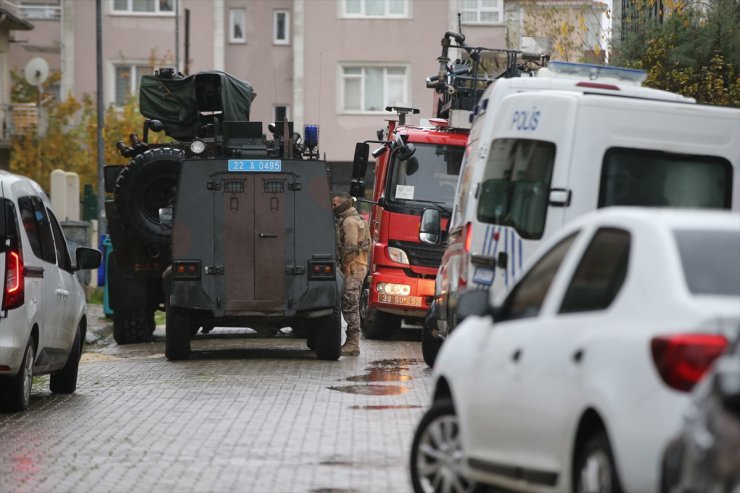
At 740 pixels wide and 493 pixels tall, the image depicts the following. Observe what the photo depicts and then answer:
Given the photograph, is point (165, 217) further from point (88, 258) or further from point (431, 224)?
point (88, 258)

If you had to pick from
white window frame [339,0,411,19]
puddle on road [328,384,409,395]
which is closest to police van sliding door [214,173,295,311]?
puddle on road [328,384,409,395]

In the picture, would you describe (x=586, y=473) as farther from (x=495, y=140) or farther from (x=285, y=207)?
(x=285, y=207)

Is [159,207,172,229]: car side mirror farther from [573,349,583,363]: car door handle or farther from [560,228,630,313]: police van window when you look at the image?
[573,349,583,363]: car door handle

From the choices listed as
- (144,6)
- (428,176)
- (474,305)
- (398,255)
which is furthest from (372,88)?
(474,305)

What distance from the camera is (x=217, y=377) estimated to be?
676 inches

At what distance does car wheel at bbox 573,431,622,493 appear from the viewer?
250 inches

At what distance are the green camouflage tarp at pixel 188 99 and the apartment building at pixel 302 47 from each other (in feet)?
95.7

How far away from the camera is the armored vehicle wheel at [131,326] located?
23.5 metres

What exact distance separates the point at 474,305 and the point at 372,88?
46.4 metres

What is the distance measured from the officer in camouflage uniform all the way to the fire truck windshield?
1.86 m

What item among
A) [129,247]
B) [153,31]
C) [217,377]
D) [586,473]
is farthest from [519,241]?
[153,31]

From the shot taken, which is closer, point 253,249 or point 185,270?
point 185,270

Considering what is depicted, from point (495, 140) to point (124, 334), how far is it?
1084 centimetres

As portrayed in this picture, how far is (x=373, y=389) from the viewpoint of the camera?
15977 millimetres
